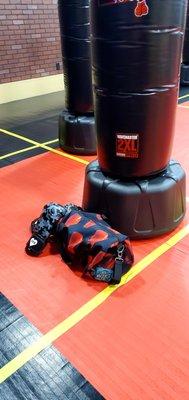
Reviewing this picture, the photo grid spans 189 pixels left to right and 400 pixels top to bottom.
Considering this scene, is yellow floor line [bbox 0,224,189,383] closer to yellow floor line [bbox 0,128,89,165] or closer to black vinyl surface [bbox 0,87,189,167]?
yellow floor line [bbox 0,128,89,165]

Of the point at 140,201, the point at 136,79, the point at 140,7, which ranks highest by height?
the point at 140,7

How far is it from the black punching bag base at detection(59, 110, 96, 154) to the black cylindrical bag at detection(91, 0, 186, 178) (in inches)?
73.8

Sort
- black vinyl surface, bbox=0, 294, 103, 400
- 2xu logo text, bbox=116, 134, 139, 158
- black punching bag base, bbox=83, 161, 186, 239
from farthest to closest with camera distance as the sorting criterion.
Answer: black punching bag base, bbox=83, 161, 186, 239
2xu logo text, bbox=116, 134, 139, 158
black vinyl surface, bbox=0, 294, 103, 400

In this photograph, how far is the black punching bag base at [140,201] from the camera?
2582 mm

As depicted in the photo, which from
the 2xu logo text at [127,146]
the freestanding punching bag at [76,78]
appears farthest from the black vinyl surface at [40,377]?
the freestanding punching bag at [76,78]

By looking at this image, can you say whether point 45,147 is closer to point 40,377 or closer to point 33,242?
point 33,242

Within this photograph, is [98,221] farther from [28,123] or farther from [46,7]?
[46,7]

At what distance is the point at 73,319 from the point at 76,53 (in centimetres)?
322

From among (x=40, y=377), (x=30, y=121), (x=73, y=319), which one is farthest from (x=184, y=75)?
(x=40, y=377)

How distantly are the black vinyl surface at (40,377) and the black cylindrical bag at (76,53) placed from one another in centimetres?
317

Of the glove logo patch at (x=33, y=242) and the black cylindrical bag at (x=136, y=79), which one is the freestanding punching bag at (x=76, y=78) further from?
the glove logo patch at (x=33, y=242)

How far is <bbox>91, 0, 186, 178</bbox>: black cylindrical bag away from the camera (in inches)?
81.6

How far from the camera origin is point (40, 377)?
178 cm

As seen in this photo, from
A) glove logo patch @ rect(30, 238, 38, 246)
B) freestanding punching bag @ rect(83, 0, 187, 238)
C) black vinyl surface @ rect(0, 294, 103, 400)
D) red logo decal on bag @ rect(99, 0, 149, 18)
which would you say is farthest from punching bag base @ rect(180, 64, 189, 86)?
black vinyl surface @ rect(0, 294, 103, 400)
